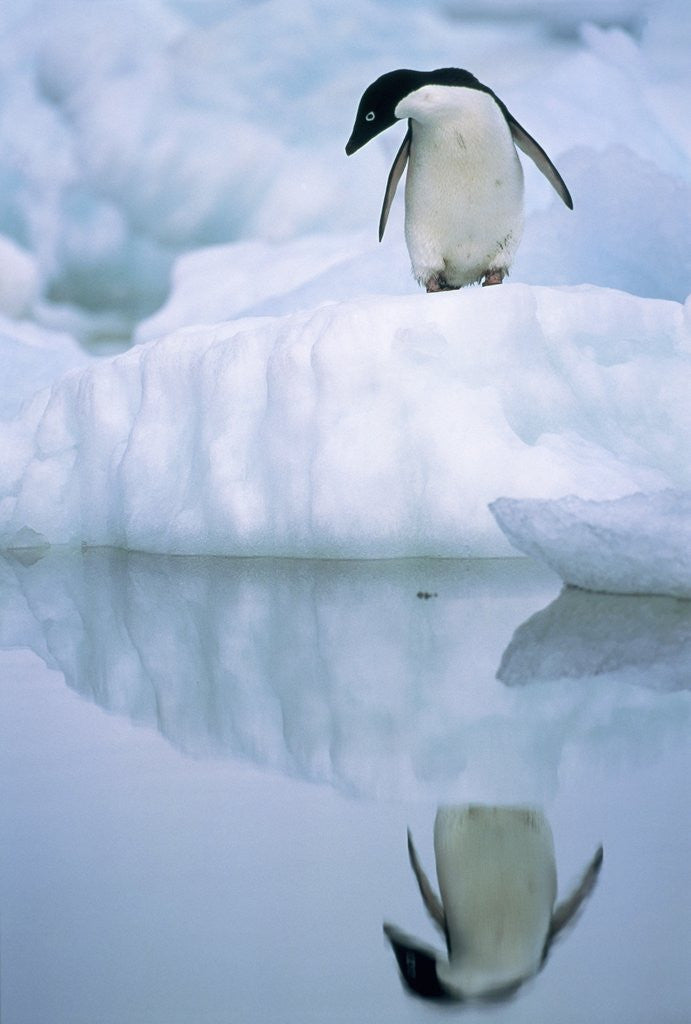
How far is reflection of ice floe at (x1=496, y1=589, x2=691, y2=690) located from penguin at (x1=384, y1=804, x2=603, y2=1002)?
1.85 feet

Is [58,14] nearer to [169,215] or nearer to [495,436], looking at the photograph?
[169,215]

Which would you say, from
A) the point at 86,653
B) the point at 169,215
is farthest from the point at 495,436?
the point at 169,215

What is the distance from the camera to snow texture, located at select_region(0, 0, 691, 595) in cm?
313

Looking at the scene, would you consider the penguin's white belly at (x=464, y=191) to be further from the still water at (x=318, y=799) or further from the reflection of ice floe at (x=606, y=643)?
the still water at (x=318, y=799)

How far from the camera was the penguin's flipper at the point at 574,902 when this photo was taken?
32.5 inches

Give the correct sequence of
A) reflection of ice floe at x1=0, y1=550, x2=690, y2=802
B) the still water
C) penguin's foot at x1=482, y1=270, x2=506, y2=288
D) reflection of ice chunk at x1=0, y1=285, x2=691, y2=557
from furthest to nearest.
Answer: penguin's foot at x1=482, y1=270, x2=506, y2=288 → reflection of ice chunk at x1=0, y1=285, x2=691, y2=557 → reflection of ice floe at x1=0, y1=550, x2=690, y2=802 → the still water

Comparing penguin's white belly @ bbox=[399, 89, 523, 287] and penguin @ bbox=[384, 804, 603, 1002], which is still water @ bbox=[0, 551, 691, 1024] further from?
penguin's white belly @ bbox=[399, 89, 523, 287]

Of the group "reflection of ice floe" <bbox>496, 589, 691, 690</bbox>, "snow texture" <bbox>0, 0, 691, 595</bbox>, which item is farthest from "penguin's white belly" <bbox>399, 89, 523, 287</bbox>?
"reflection of ice floe" <bbox>496, 589, 691, 690</bbox>

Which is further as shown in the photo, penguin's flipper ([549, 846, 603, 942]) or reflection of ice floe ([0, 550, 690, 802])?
reflection of ice floe ([0, 550, 690, 802])

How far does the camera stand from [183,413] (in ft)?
12.0

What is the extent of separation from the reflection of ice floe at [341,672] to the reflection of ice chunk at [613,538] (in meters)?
0.11

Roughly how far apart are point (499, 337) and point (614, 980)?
100 inches

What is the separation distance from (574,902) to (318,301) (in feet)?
18.1

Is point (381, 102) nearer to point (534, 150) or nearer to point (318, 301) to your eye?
point (534, 150)
